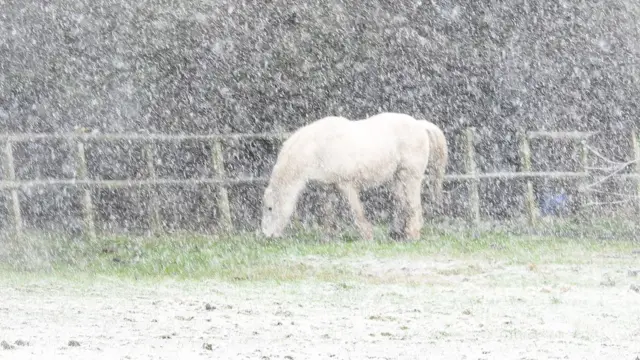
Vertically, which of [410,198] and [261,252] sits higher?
[410,198]

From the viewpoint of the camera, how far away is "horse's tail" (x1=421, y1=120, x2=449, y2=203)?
42.0 feet

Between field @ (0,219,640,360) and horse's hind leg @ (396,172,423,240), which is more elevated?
horse's hind leg @ (396,172,423,240)

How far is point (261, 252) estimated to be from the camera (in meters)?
10.1

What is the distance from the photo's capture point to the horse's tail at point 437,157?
12.8 metres

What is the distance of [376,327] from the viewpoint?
19.7 ft

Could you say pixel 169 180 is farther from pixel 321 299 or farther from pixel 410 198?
pixel 321 299

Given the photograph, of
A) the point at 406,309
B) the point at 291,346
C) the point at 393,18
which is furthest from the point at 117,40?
the point at 291,346

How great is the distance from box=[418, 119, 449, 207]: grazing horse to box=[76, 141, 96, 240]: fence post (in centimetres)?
355

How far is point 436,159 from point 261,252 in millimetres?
3464

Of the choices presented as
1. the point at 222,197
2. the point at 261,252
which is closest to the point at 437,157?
the point at 222,197

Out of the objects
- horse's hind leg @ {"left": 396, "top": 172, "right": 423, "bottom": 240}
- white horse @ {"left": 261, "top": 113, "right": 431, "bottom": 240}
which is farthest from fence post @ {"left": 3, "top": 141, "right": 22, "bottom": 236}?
horse's hind leg @ {"left": 396, "top": 172, "right": 423, "bottom": 240}

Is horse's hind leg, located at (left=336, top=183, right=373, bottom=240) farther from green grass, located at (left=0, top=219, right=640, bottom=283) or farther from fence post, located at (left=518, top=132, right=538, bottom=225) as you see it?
fence post, located at (left=518, top=132, right=538, bottom=225)

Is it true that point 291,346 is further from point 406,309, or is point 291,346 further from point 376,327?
point 406,309

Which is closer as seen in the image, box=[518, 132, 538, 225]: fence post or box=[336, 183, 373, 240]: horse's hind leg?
box=[336, 183, 373, 240]: horse's hind leg
